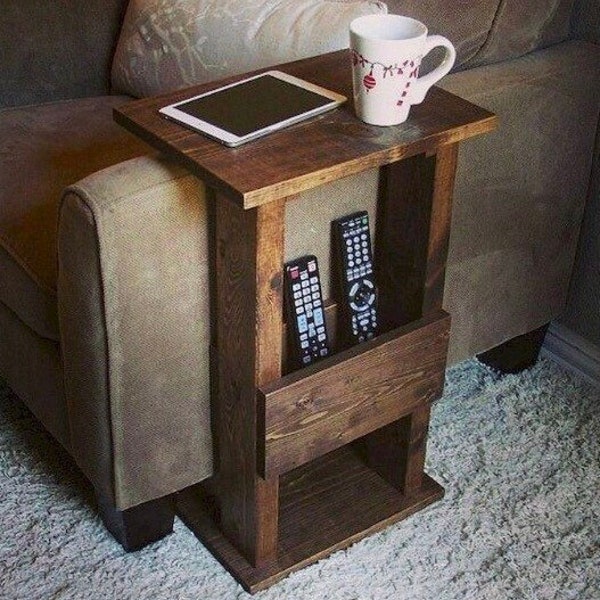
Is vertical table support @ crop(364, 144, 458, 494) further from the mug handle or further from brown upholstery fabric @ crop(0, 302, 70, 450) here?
brown upholstery fabric @ crop(0, 302, 70, 450)

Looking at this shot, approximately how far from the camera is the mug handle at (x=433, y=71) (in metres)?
1.33

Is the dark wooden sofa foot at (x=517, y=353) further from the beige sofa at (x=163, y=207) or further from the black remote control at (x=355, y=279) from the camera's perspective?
the black remote control at (x=355, y=279)

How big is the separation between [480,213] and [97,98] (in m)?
0.69

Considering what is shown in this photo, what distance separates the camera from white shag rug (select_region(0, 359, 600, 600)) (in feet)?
5.09

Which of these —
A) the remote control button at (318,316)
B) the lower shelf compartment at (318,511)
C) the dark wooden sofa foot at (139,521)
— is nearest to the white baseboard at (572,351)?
the lower shelf compartment at (318,511)

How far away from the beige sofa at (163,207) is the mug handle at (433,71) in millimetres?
137

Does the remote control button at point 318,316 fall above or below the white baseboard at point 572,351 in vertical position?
above

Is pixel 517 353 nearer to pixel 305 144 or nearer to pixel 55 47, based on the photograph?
pixel 305 144

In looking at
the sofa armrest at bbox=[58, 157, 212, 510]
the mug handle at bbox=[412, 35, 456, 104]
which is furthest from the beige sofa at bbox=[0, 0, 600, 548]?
the mug handle at bbox=[412, 35, 456, 104]

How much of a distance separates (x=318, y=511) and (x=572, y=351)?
577 mm

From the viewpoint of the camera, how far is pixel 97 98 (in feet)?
6.30

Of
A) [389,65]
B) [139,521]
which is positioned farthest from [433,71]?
[139,521]

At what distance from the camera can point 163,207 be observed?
4.32 feet

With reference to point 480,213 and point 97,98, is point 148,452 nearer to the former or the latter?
point 480,213
